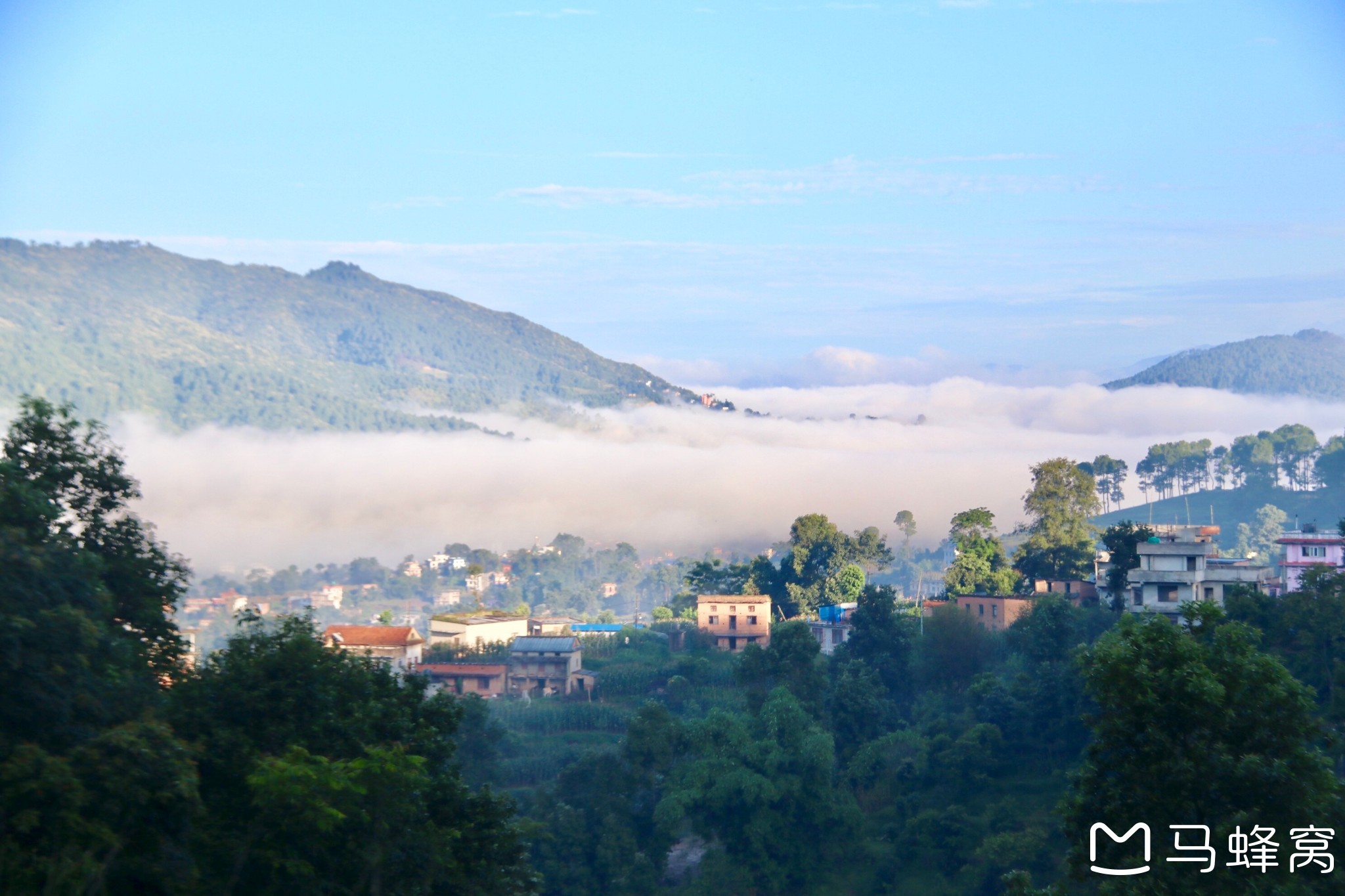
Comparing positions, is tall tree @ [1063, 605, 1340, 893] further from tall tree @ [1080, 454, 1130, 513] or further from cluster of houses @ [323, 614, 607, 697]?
tall tree @ [1080, 454, 1130, 513]

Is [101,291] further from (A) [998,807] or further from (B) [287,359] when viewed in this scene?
(A) [998,807]

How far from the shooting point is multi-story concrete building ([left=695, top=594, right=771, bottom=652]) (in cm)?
4662

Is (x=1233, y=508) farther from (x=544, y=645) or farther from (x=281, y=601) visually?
(x=281, y=601)

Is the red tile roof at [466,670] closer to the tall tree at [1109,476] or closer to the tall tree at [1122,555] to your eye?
the tall tree at [1122,555]

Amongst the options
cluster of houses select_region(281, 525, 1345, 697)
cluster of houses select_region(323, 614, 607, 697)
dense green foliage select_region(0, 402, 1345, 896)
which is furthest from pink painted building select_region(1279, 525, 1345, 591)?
cluster of houses select_region(323, 614, 607, 697)

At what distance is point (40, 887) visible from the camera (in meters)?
9.94

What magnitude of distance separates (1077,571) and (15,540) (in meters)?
38.9

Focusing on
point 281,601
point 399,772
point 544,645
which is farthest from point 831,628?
point 281,601

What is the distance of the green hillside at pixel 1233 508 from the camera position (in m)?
78.7

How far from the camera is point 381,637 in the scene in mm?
42875

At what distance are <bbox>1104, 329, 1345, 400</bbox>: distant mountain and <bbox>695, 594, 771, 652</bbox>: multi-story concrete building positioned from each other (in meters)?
136

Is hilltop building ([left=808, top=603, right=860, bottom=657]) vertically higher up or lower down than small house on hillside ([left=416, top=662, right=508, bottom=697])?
higher up

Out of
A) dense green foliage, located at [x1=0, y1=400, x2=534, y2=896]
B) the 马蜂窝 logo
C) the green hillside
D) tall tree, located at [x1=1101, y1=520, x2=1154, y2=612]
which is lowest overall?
the 马蜂窝 logo

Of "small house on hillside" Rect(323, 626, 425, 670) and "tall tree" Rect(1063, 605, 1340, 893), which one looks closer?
"tall tree" Rect(1063, 605, 1340, 893)
